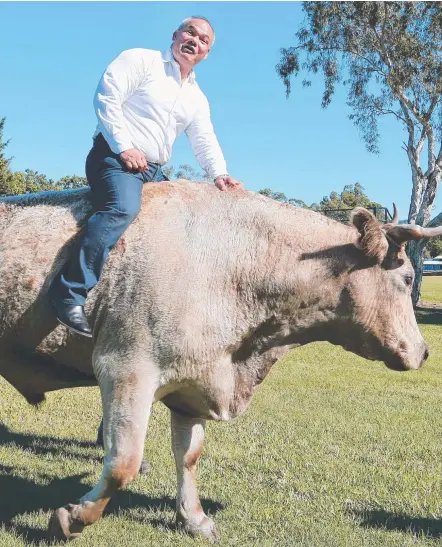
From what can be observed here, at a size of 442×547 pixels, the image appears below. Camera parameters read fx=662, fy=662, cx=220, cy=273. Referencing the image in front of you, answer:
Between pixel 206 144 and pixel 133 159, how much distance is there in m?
1.05

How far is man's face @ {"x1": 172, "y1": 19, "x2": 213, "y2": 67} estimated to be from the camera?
15.7ft

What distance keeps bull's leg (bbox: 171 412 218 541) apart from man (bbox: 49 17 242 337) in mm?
1394

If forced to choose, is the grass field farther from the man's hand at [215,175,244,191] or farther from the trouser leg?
the man's hand at [215,175,244,191]

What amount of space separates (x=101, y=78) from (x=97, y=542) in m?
3.27

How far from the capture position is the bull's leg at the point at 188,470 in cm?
512

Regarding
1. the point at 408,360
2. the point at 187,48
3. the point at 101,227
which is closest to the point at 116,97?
the point at 187,48

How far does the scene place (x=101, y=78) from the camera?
179 inches

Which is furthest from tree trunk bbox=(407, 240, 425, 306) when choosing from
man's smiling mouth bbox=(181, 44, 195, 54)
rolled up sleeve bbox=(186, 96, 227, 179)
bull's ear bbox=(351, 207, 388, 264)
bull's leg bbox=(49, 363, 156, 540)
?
bull's leg bbox=(49, 363, 156, 540)

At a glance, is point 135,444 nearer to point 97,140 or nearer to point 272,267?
point 272,267

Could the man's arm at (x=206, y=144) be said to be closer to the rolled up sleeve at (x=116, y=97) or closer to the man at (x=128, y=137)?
the man at (x=128, y=137)

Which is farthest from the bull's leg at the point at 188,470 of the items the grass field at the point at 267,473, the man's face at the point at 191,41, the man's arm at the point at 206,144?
the man's face at the point at 191,41

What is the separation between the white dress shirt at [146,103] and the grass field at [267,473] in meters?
2.87

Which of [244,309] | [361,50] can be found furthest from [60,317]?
[361,50]

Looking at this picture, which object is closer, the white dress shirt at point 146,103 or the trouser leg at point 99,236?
the trouser leg at point 99,236
